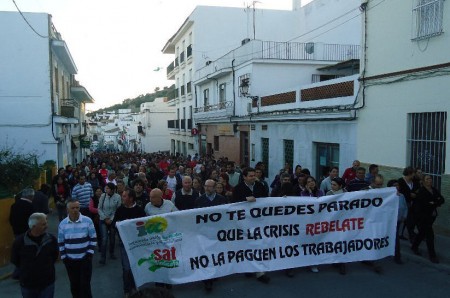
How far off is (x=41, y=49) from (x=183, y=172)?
340 inches

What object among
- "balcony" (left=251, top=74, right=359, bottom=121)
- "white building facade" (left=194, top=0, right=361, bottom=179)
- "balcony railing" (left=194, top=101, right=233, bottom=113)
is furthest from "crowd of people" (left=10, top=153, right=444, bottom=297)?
"balcony railing" (left=194, top=101, right=233, bottom=113)

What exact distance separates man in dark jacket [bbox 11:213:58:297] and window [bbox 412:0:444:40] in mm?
8664

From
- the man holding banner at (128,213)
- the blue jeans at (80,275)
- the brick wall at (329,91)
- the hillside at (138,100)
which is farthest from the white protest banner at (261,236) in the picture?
the hillside at (138,100)

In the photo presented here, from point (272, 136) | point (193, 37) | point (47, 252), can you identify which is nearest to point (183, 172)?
point (272, 136)

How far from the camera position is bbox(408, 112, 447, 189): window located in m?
9.09

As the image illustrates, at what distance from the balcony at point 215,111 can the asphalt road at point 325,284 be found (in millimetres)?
16538

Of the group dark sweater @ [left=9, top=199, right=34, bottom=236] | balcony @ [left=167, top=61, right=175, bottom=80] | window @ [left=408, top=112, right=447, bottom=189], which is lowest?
dark sweater @ [left=9, top=199, right=34, bottom=236]

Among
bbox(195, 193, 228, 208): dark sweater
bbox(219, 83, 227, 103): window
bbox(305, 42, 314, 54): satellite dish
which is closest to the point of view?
bbox(195, 193, 228, 208): dark sweater

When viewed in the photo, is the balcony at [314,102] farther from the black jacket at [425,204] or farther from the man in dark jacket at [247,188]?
the man in dark jacket at [247,188]

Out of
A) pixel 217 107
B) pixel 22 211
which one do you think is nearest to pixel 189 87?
pixel 217 107

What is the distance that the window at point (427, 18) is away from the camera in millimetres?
9070

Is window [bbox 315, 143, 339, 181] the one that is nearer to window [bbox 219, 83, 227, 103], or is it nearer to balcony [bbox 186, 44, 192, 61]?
window [bbox 219, 83, 227, 103]

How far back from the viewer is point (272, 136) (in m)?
17.9

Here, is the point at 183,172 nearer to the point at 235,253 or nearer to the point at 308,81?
the point at 235,253
